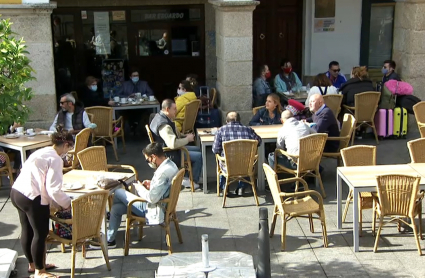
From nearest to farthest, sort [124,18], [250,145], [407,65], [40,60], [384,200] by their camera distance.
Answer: [384,200], [250,145], [40,60], [407,65], [124,18]

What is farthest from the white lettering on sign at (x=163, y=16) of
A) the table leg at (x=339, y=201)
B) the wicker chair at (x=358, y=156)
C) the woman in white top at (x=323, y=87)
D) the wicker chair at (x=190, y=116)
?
the table leg at (x=339, y=201)

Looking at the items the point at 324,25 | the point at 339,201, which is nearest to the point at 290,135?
the point at 339,201

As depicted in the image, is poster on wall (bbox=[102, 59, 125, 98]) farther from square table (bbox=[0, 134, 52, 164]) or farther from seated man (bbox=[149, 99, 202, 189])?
seated man (bbox=[149, 99, 202, 189])

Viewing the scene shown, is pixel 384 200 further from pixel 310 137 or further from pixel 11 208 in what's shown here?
pixel 11 208

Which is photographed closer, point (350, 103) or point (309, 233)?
point (309, 233)

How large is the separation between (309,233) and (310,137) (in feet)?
4.89

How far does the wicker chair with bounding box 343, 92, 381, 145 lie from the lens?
39.0 ft

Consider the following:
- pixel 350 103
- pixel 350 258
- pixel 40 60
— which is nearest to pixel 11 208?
pixel 40 60

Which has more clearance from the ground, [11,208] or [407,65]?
[407,65]

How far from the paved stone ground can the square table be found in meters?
0.81

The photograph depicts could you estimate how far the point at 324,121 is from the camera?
984 cm

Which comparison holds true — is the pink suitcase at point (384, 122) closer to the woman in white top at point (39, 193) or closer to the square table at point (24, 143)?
the square table at point (24, 143)

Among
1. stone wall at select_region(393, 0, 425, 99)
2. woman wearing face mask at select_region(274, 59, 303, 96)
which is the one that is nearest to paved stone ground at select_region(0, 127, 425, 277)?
woman wearing face mask at select_region(274, 59, 303, 96)

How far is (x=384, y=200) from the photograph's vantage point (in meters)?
7.33
